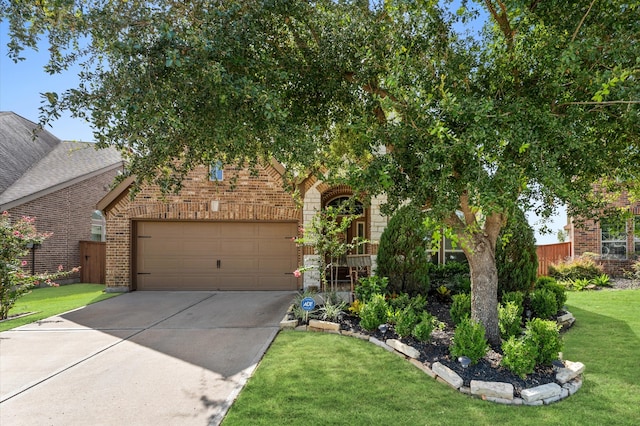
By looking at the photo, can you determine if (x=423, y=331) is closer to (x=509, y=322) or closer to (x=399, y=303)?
(x=509, y=322)

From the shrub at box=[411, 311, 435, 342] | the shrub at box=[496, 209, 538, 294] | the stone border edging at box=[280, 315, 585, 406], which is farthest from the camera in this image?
the shrub at box=[496, 209, 538, 294]

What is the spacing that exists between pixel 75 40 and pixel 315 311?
5.74 m

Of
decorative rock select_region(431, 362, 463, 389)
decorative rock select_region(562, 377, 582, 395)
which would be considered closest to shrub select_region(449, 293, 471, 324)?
decorative rock select_region(431, 362, 463, 389)

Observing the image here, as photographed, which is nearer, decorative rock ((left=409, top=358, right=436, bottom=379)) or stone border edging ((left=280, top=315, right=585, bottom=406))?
stone border edging ((left=280, top=315, right=585, bottom=406))

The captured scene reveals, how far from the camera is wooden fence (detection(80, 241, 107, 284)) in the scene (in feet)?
49.6

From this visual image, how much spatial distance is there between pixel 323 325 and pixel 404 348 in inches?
69.3

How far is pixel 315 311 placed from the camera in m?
7.49

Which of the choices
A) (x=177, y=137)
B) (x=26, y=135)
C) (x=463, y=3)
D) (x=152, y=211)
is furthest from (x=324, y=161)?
(x=26, y=135)

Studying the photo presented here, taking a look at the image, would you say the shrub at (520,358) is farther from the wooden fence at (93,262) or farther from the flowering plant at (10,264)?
the wooden fence at (93,262)

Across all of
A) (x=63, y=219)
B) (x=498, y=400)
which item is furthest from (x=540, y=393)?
(x=63, y=219)

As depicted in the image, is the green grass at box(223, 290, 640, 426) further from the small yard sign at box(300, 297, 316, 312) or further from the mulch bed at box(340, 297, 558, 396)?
the small yard sign at box(300, 297, 316, 312)

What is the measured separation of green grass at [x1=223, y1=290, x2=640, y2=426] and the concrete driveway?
396 mm

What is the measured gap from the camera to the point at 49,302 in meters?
10.6

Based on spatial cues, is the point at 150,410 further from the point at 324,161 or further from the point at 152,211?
the point at 152,211
